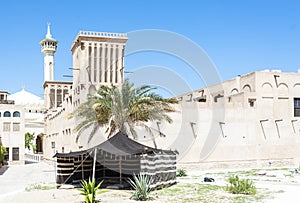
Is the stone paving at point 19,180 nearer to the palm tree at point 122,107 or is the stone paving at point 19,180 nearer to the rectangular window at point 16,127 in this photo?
the palm tree at point 122,107

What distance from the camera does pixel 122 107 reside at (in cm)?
2611

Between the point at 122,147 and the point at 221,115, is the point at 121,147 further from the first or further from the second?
the point at 221,115

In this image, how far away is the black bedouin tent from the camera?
20.2 m

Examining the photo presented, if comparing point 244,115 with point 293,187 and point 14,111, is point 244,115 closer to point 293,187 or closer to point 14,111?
point 293,187

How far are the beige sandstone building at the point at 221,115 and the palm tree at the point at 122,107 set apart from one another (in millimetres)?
4002

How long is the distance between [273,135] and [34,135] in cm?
4765

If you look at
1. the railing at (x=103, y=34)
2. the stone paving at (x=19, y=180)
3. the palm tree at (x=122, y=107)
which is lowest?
the stone paving at (x=19, y=180)

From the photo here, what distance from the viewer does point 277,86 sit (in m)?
37.2

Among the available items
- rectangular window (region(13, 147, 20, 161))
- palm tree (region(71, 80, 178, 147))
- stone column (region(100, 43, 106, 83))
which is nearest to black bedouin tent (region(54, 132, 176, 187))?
palm tree (region(71, 80, 178, 147))

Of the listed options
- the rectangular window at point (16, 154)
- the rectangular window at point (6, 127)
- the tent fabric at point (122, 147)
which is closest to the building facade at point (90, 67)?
the rectangular window at point (16, 154)

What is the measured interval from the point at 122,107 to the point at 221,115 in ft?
36.8

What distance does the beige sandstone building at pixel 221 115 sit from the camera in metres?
32.9

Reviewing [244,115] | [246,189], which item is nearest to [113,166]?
[246,189]

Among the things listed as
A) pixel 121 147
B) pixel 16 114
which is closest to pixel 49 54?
pixel 16 114
